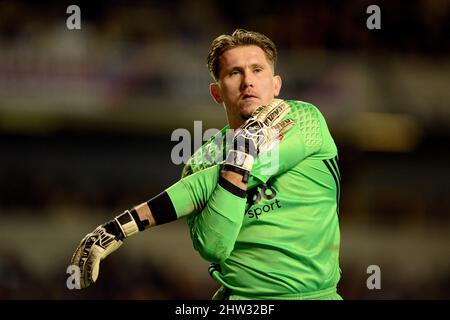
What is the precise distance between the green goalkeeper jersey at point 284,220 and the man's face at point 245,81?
7.2 inches

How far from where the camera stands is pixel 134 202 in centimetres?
850

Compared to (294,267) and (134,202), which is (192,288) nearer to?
(134,202)

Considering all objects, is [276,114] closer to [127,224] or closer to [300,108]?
[300,108]

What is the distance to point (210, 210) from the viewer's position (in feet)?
10.9

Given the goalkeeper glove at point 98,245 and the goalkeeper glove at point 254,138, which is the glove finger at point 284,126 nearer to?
the goalkeeper glove at point 254,138

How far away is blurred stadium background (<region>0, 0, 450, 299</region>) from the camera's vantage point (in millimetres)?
8359

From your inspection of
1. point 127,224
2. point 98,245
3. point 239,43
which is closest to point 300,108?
point 239,43

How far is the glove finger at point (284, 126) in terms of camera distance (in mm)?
3486

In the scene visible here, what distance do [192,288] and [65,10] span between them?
3283 millimetres

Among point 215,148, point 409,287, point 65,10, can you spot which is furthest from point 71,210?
point 215,148

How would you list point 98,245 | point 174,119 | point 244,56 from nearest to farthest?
point 98,245 < point 244,56 < point 174,119

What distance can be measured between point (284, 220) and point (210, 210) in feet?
1.36

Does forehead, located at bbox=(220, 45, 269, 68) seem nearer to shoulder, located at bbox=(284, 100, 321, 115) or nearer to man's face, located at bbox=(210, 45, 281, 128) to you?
man's face, located at bbox=(210, 45, 281, 128)

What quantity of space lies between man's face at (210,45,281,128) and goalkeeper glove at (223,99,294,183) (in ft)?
0.70
